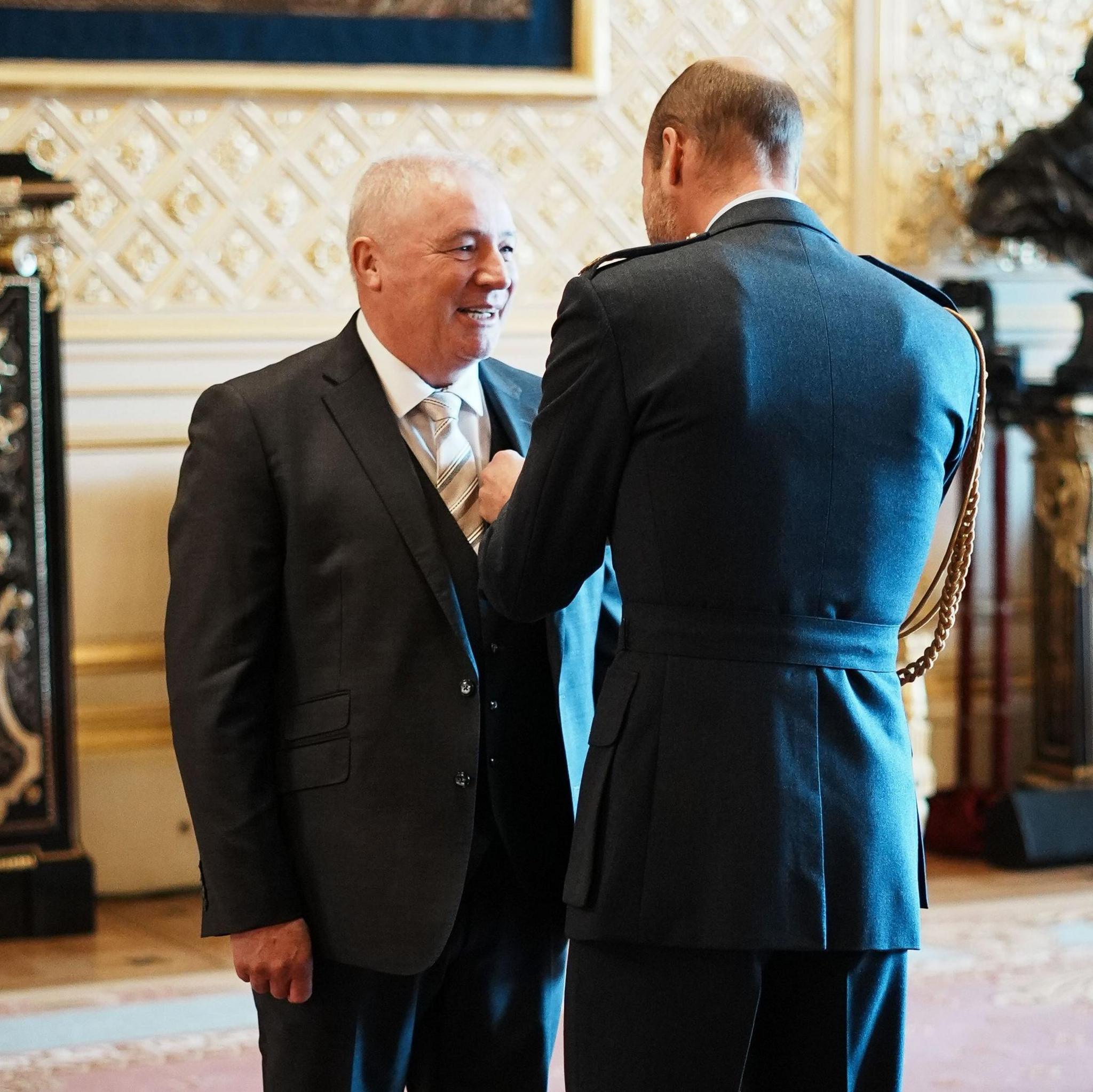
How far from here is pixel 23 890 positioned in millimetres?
4004

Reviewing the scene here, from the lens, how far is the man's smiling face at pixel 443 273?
75.9 inches

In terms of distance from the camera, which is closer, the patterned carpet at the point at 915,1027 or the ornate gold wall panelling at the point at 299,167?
the patterned carpet at the point at 915,1027

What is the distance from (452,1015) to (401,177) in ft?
3.27

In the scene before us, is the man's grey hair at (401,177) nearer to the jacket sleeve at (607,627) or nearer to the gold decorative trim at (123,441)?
the jacket sleeve at (607,627)

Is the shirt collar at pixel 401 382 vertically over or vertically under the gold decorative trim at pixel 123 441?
over

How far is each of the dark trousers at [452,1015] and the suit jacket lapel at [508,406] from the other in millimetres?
501

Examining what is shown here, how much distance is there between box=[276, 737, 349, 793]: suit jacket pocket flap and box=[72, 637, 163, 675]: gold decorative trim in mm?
2682

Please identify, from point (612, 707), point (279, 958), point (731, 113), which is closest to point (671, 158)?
point (731, 113)

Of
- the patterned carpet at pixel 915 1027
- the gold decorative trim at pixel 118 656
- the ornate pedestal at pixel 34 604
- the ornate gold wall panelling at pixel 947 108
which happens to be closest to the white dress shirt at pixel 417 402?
the patterned carpet at pixel 915 1027

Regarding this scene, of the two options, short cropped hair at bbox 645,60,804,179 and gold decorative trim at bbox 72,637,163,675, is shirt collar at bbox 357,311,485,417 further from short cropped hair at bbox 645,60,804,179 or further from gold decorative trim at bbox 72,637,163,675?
gold decorative trim at bbox 72,637,163,675

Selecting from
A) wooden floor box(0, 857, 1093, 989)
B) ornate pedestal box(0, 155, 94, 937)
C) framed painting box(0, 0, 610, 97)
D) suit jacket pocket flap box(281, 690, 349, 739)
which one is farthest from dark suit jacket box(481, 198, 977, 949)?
framed painting box(0, 0, 610, 97)

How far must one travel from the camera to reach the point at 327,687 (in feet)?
6.08

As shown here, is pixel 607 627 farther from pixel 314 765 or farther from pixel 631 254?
pixel 631 254

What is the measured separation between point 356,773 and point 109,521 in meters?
2.81
